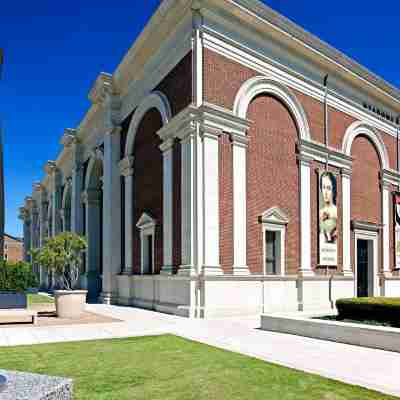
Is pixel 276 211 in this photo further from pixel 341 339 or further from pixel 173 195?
pixel 341 339

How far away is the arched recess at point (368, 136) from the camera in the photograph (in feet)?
79.4

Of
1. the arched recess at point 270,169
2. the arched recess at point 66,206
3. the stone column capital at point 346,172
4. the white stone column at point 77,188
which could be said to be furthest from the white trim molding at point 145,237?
the arched recess at point 66,206

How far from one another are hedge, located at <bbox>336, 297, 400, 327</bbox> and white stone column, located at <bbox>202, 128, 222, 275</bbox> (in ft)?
16.7

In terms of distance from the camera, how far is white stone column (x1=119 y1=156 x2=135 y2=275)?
896 inches

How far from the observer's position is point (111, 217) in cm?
2411

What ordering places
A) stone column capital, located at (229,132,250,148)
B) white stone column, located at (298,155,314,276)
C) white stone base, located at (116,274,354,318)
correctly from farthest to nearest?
white stone column, located at (298,155,314,276) < stone column capital, located at (229,132,250,148) < white stone base, located at (116,274,354,318)

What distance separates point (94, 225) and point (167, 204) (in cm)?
1455

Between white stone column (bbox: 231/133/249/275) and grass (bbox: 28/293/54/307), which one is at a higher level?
white stone column (bbox: 231/133/249/275)

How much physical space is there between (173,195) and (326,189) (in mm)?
7991

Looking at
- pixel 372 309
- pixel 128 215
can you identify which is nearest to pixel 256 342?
pixel 372 309

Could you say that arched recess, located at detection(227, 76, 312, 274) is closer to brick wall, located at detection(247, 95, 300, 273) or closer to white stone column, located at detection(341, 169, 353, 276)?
brick wall, located at detection(247, 95, 300, 273)

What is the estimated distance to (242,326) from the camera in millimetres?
13766

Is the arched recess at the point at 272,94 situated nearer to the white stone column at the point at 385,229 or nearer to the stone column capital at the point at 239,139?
the stone column capital at the point at 239,139

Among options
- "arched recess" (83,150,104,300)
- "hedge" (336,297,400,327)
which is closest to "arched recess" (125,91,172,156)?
"arched recess" (83,150,104,300)
